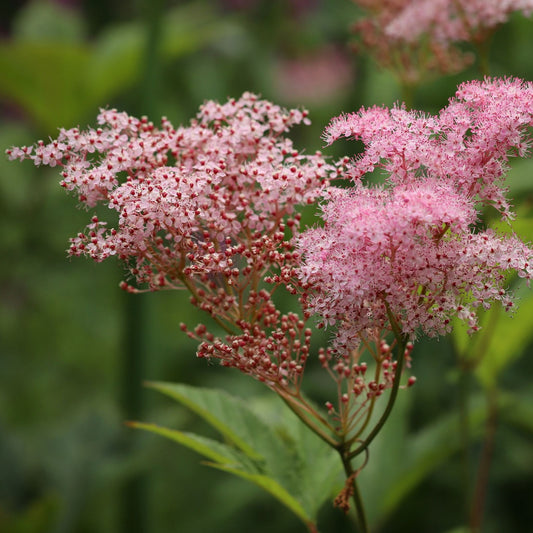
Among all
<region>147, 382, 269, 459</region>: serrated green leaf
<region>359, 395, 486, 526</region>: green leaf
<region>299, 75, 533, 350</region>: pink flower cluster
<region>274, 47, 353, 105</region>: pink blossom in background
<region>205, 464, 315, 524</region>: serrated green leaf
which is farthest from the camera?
<region>274, 47, 353, 105</region>: pink blossom in background

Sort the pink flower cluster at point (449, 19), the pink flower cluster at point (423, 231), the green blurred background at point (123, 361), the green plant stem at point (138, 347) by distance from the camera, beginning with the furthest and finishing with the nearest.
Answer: the green plant stem at point (138, 347), the green blurred background at point (123, 361), the pink flower cluster at point (449, 19), the pink flower cluster at point (423, 231)

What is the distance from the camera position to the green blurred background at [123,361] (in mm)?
2877

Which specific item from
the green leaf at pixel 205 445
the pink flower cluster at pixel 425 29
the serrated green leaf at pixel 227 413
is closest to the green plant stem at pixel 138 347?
the pink flower cluster at pixel 425 29

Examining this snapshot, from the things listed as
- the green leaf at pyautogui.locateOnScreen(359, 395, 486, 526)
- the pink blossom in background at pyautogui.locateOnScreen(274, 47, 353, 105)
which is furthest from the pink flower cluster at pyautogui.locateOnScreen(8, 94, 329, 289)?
the pink blossom in background at pyautogui.locateOnScreen(274, 47, 353, 105)

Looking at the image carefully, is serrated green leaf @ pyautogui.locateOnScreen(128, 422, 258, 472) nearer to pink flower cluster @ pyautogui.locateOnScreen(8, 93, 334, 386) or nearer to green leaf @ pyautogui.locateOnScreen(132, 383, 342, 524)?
green leaf @ pyautogui.locateOnScreen(132, 383, 342, 524)

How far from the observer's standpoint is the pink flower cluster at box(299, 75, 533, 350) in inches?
50.7

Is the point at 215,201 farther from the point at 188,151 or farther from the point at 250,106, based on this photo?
the point at 250,106

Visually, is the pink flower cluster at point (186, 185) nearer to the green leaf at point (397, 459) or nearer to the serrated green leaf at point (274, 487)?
the serrated green leaf at point (274, 487)

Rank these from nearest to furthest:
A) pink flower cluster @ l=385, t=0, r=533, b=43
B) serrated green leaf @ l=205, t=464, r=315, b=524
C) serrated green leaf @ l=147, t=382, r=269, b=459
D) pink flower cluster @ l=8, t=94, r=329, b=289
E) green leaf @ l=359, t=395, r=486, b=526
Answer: pink flower cluster @ l=8, t=94, r=329, b=289 → serrated green leaf @ l=205, t=464, r=315, b=524 → serrated green leaf @ l=147, t=382, r=269, b=459 → green leaf @ l=359, t=395, r=486, b=526 → pink flower cluster @ l=385, t=0, r=533, b=43

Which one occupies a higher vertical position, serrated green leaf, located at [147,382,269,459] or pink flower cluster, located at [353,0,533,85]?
pink flower cluster, located at [353,0,533,85]

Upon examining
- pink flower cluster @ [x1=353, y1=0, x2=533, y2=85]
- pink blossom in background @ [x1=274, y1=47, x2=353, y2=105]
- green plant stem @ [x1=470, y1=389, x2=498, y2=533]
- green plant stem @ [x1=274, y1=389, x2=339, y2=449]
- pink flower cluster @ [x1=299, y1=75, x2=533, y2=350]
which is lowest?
green plant stem @ [x1=470, y1=389, x2=498, y2=533]

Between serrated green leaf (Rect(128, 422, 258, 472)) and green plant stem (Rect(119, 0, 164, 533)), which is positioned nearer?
serrated green leaf (Rect(128, 422, 258, 472))

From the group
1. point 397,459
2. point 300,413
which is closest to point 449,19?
point 397,459

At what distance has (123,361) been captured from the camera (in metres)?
3.45
